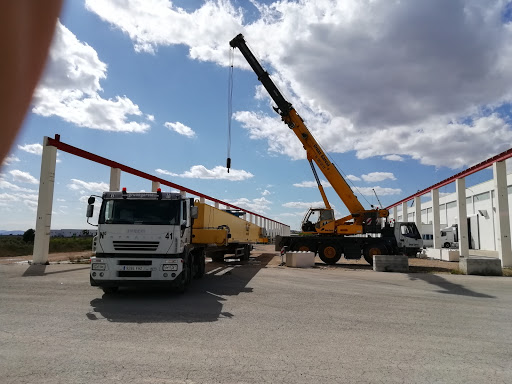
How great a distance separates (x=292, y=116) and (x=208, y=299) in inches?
592

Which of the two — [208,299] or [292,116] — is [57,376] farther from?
[292,116]

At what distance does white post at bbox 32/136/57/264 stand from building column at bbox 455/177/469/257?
75.2 feet

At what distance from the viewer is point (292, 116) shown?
22453mm

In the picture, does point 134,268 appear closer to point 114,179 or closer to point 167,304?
point 167,304

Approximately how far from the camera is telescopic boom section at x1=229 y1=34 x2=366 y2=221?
22188mm

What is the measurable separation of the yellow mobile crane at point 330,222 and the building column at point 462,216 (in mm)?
4687

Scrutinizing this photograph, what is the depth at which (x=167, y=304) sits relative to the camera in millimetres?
9070

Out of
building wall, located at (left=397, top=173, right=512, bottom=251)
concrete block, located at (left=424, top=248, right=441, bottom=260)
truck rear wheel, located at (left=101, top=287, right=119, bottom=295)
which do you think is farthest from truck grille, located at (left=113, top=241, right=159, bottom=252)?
building wall, located at (left=397, top=173, right=512, bottom=251)

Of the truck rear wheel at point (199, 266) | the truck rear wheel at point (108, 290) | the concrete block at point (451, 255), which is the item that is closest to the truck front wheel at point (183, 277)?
the truck rear wheel at point (108, 290)

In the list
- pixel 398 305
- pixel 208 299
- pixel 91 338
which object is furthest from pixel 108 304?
pixel 398 305

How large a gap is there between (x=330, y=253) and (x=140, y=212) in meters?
14.1

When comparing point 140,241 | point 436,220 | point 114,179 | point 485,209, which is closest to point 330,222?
point 436,220

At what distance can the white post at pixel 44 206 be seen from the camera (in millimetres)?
16375

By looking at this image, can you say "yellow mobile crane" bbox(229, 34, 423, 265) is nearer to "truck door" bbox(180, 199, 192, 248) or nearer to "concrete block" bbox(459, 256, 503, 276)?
"concrete block" bbox(459, 256, 503, 276)
